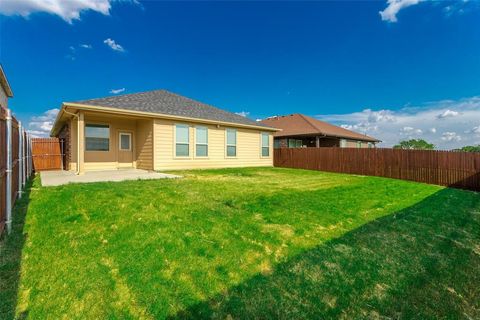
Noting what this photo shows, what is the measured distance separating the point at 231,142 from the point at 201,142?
87.7 inches

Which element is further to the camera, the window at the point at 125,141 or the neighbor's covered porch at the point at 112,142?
the window at the point at 125,141

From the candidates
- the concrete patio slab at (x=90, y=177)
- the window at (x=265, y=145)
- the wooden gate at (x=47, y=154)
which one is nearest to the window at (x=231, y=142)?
the window at (x=265, y=145)

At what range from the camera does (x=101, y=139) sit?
37.9 ft

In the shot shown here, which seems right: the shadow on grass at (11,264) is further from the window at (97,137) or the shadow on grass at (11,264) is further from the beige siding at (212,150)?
the window at (97,137)

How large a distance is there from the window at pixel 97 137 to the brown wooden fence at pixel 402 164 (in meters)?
12.2

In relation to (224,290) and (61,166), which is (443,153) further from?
(61,166)

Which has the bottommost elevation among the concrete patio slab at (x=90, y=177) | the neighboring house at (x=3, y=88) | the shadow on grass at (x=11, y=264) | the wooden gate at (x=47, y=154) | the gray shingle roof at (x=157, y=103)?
the shadow on grass at (x=11, y=264)

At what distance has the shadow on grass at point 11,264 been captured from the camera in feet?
6.93

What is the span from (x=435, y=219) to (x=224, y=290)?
548cm

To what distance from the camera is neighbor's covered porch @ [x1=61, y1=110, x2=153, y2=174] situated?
1118cm

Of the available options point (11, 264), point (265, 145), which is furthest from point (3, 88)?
point (11, 264)

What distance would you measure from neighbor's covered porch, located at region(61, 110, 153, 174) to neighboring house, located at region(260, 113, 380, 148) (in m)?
13.1

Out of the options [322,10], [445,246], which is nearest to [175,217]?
[445,246]

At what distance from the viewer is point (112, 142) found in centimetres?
1184
